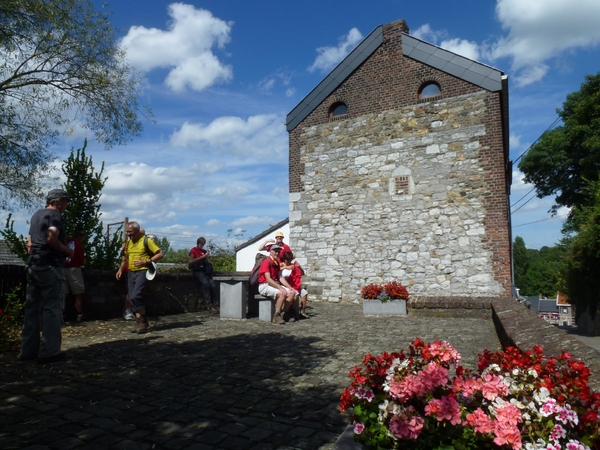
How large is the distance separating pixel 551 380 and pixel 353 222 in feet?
36.7

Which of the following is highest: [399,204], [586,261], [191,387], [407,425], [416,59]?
[416,59]

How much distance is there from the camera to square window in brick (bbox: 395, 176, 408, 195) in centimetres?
1247

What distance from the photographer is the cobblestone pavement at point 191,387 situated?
3096 mm

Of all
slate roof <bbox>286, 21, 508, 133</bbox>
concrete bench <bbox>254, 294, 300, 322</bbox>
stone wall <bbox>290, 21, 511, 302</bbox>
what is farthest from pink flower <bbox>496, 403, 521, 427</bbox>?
slate roof <bbox>286, 21, 508, 133</bbox>

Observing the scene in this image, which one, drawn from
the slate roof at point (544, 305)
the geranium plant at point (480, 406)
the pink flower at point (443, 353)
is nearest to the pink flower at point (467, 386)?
the geranium plant at point (480, 406)

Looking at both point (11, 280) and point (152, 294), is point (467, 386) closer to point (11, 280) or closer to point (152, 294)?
point (11, 280)

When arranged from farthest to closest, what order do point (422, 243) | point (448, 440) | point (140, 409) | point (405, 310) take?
point (422, 243)
point (405, 310)
point (140, 409)
point (448, 440)

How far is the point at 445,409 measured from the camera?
2047 mm

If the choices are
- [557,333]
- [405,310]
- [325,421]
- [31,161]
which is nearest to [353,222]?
[405,310]

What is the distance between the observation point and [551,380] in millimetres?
2115

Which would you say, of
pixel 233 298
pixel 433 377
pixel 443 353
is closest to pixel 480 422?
pixel 433 377

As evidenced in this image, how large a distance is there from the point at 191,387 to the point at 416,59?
11.2 metres

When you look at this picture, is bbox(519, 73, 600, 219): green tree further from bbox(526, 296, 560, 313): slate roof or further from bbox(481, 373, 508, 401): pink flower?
bbox(526, 296, 560, 313): slate roof

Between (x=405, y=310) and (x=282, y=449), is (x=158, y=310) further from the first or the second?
(x=282, y=449)
